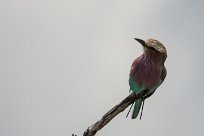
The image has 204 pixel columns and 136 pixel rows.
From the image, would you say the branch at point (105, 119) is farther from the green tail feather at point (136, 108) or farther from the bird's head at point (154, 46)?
the bird's head at point (154, 46)

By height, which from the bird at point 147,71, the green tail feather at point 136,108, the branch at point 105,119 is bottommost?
the branch at point 105,119

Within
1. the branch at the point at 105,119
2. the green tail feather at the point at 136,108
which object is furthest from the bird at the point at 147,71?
the branch at the point at 105,119

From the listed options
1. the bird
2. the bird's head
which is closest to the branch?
the bird

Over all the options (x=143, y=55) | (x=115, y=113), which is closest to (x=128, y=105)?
(x=115, y=113)

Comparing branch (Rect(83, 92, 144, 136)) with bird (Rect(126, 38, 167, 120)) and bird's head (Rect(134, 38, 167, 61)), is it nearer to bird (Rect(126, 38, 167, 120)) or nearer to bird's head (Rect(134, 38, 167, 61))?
bird (Rect(126, 38, 167, 120))

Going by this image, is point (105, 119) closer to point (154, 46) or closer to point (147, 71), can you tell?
point (147, 71)

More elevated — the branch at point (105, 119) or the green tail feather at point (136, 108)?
the green tail feather at point (136, 108)

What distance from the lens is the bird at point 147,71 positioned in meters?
9.23

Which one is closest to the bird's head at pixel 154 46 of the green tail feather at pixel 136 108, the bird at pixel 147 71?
the bird at pixel 147 71

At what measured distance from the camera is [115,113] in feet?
30.2

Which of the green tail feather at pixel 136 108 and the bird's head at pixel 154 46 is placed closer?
the bird's head at pixel 154 46

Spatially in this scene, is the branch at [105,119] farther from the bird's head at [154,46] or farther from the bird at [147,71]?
the bird's head at [154,46]

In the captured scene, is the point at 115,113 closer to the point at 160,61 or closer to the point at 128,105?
the point at 128,105

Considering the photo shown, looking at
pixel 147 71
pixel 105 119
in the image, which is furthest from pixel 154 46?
pixel 105 119
